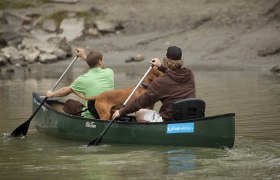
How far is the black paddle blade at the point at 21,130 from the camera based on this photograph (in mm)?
13461

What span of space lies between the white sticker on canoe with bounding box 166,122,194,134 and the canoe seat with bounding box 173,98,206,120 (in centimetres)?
16

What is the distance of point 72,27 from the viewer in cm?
2900

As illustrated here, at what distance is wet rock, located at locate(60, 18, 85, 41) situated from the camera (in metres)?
28.4

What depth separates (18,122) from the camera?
15.0m

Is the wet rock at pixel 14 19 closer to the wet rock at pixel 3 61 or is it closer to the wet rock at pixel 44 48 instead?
the wet rock at pixel 44 48

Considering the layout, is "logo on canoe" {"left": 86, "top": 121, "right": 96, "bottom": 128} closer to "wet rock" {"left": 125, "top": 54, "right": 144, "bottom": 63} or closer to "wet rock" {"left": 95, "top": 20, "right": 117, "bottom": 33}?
"wet rock" {"left": 125, "top": 54, "right": 144, "bottom": 63}

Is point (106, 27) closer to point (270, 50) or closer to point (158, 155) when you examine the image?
point (270, 50)

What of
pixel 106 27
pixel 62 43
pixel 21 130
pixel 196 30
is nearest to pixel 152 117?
pixel 21 130

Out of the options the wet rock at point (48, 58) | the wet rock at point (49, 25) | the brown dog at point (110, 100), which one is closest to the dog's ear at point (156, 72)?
the brown dog at point (110, 100)

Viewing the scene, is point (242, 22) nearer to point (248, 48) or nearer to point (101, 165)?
point (248, 48)

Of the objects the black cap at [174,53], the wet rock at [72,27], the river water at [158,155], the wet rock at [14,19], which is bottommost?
the river water at [158,155]

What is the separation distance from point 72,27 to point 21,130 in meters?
15.7

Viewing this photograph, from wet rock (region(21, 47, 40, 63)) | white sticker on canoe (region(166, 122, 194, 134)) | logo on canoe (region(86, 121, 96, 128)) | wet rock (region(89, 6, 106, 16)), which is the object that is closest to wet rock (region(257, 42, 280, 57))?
wet rock (region(21, 47, 40, 63))

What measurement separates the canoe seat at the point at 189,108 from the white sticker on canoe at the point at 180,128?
0.16 m
